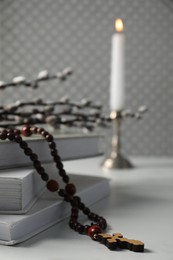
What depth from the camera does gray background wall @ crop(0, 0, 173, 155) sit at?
4.57 feet

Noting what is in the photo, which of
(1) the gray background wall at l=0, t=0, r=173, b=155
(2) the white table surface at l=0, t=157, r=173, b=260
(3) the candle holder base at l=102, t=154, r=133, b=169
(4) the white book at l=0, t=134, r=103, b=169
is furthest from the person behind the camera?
(1) the gray background wall at l=0, t=0, r=173, b=155

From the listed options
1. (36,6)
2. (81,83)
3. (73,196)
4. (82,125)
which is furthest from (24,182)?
(36,6)

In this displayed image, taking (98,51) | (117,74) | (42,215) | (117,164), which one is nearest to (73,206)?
(42,215)

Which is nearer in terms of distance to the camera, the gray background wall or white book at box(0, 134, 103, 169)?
white book at box(0, 134, 103, 169)

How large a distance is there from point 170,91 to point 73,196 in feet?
3.32

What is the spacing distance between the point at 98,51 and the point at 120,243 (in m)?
1.13

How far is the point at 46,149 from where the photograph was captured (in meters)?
0.51

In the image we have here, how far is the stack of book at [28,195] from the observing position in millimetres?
365

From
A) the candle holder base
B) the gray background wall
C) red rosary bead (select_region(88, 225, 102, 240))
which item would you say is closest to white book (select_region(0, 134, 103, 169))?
red rosary bead (select_region(88, 225, 102, 240))

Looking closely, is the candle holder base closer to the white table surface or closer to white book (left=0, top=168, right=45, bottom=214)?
the white table surface

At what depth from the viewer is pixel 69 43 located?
1.43 meters

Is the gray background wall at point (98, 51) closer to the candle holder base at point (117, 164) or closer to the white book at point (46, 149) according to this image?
the candle holder base at point (117, 164)

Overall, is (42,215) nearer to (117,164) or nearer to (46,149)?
(46,149)

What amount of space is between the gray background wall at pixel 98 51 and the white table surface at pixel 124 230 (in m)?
0.68
